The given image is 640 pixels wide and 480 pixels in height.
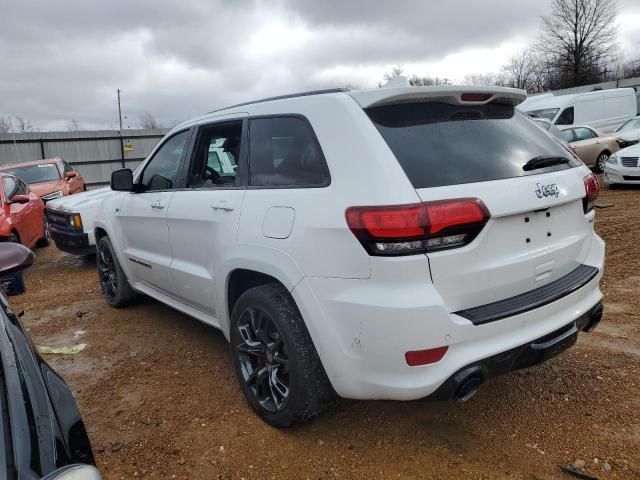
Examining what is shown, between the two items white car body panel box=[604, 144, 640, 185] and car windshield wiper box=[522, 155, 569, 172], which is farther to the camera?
white car body panel box=[604, 144, 640, 185]

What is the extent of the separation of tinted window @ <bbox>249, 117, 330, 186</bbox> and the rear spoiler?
0.35m

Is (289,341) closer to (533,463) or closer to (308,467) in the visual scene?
(308,467)

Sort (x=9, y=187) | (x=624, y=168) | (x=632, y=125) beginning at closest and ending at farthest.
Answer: (x=9, y=187) < (x=624, y=168) < (x=632, y=125)

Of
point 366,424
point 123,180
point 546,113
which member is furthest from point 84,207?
point 546,113

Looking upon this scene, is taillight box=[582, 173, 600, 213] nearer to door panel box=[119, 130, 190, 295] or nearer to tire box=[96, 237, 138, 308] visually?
door panel box=[119, 130, 190, 295]

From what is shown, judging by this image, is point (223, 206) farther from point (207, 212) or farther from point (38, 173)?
point (38, 173)

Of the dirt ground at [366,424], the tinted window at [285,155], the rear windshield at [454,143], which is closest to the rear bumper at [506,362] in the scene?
the dirt ground at [366,424]

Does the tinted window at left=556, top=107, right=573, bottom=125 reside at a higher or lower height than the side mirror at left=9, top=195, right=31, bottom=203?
higher

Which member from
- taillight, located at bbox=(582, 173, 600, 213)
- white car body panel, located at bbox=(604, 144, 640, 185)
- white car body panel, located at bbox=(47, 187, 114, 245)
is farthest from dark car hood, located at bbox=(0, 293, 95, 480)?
white car body panel, located at bbox=(604, 144, 640, 185)

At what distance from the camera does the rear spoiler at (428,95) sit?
2.50 metres

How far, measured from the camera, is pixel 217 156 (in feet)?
11.9

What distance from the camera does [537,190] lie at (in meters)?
2.51

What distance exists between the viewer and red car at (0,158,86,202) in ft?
37.5

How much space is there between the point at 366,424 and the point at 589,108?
1819cm
